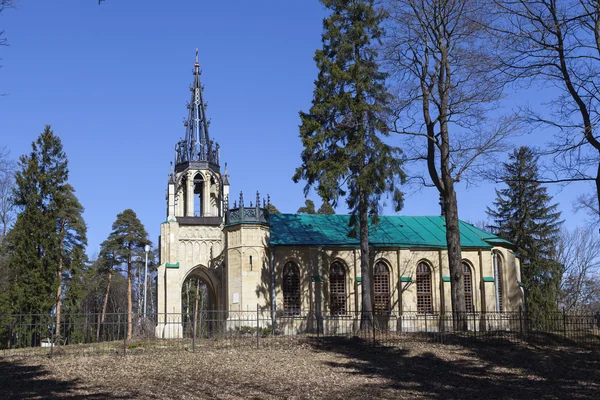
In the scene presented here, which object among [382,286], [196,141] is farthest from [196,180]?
[382,286]

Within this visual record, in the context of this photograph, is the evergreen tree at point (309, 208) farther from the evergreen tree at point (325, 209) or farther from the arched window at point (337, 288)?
the arched window at point (337, 288)

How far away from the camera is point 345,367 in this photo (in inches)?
778

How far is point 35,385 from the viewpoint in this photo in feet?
52.9

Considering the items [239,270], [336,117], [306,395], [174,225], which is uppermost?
[336,117]

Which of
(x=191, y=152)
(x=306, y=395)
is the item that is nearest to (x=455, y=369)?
(x=306, y=395)

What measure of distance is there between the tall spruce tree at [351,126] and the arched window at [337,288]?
6.06 m

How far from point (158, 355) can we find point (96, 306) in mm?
45723

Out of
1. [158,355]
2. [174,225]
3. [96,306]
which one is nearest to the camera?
[158,355]

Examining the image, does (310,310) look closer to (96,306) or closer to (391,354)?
(391,354)

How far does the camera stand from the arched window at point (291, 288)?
117 feet

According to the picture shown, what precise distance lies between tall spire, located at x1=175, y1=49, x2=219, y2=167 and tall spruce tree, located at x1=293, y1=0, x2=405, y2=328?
10590 mm

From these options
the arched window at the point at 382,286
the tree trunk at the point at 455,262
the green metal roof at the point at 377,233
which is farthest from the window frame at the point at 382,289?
the tree trunk at the point at 455,262

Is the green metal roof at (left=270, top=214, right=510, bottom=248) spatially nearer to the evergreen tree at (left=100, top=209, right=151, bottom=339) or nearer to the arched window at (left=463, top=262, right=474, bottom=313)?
the arched window at (left=463, top=262, right=474, bottom=313)

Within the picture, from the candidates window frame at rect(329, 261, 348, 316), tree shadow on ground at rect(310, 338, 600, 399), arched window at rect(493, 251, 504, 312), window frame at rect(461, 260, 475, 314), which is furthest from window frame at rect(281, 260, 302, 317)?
arched window at rect(493, 251, 504, 312)
